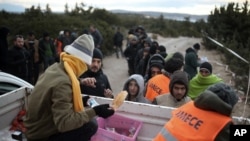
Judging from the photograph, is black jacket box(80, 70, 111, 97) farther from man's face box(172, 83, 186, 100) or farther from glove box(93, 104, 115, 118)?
glove box(93, 104, 115, 118)

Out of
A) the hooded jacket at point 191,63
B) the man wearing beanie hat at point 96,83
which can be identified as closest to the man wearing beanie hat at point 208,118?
the man wearing beanie hat at point 96,83

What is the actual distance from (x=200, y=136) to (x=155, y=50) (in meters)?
6.05

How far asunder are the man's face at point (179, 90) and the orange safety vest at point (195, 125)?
61.6 inches

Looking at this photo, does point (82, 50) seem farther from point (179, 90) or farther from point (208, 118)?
point (179, 90)

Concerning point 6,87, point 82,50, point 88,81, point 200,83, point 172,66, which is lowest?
point 200,83

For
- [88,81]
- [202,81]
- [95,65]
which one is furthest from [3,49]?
[202,81]

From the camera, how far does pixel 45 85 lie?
9.00 ft

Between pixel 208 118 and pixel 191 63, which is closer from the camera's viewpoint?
pixel 208 118

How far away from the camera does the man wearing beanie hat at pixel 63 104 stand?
8.77 ft

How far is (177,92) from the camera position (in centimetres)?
414

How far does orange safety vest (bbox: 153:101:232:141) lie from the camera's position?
232cm

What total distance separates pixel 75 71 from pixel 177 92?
1.71 metres

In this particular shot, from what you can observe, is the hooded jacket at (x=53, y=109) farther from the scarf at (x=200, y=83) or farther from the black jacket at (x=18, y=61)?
the black jacket at (x=18, y=61)

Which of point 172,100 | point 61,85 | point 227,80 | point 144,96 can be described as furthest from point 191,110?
point 227,80
